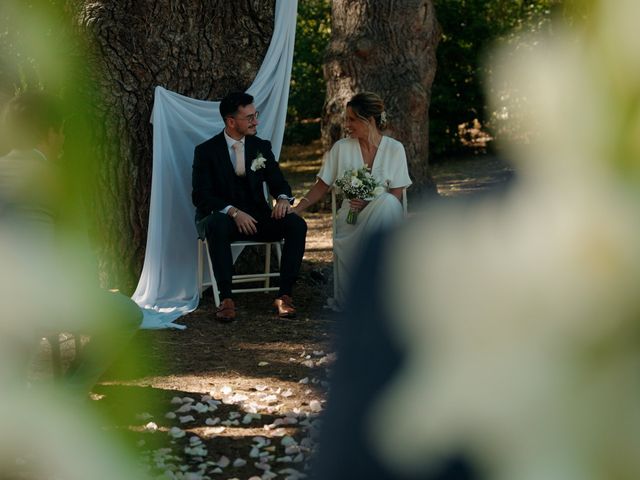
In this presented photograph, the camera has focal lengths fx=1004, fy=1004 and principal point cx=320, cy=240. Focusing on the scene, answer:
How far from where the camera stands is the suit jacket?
632 cm

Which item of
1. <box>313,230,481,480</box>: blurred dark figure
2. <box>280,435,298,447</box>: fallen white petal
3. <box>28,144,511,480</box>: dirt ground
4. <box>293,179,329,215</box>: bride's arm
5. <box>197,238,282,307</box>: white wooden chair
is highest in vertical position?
<box>313,230,481,480</box>: blurred dark figure

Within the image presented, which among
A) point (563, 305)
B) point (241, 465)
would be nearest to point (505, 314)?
point (563, 305)

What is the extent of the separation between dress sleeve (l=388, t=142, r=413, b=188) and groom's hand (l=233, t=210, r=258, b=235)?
0.96 meters

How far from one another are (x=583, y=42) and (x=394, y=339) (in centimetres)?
9

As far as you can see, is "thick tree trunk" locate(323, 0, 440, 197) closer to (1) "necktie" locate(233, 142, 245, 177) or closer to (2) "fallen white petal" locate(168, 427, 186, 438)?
(1) "necktie" locate(233, 142, 245, 177)

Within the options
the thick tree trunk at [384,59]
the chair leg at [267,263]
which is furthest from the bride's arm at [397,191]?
the thick tree trunk at [384,59]

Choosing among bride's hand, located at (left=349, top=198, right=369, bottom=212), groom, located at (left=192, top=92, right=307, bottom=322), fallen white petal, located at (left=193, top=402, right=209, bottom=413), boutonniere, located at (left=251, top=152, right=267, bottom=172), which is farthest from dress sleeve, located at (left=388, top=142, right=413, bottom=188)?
fallen white petal, located at (left=193, top=402, right=209, bottom=413)

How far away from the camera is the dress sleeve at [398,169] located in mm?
6457

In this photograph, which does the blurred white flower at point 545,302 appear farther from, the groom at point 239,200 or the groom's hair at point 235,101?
the groom's hair at point 235,101

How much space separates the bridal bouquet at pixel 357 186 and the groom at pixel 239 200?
0.32m

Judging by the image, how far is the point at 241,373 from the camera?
5.06 m

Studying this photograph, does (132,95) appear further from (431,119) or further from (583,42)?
(431,119)

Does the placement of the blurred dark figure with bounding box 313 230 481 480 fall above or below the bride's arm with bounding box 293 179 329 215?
above

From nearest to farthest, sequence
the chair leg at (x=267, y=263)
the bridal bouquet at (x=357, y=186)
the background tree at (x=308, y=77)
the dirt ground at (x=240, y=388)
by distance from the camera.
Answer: the dirt ground at (x=240, y=388) → the bridal bouquet at (x=357, y=186) → the chair leg at (x=267, y=263) → the background tree at (x=308, y=77)
